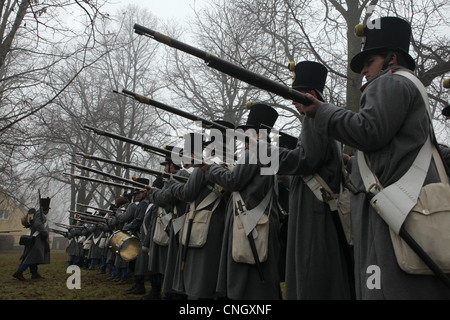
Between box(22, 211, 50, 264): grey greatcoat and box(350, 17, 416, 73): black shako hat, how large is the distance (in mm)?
12215

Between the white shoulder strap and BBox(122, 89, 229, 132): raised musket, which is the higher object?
BBox(122, 89, 229, 132): raised musket

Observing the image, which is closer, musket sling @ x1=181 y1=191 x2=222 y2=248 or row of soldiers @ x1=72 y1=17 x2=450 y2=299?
row of soldiers @ x1=72 y1=17 x2=450 y2=299

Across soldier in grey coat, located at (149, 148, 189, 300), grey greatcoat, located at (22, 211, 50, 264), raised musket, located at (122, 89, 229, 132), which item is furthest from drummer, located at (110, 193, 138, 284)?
raised musket, located at (122, 89, 229, 132)

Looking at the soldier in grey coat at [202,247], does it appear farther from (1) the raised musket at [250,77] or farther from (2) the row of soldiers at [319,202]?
(1) the raised musket at [250,77]

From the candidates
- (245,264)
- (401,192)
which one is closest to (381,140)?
(401,192)

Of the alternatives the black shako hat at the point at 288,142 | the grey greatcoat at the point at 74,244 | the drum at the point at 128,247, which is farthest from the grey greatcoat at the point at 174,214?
the grey greatcoat at the point at 74,244

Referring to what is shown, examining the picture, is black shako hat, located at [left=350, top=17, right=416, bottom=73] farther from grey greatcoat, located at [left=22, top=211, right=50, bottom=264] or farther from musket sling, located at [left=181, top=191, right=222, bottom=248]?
grey greatcoat, located at [left=22, top=211, right=50, bottom=264]

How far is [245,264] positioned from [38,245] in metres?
10.6

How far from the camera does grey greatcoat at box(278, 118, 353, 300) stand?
9.34 feet

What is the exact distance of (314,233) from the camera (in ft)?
9.60

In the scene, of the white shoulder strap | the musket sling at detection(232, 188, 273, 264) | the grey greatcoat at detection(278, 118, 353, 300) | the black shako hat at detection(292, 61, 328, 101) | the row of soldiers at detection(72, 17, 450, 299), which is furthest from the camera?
the musket sling at detection(232, 188, 273, 264)

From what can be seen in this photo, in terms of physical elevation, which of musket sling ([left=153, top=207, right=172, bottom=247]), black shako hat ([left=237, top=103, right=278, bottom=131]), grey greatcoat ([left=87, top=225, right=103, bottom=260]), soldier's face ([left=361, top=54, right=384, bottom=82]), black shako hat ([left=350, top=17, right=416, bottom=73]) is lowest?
grey greatcoat ([left=87, top=225, right=103, bottom=260])
